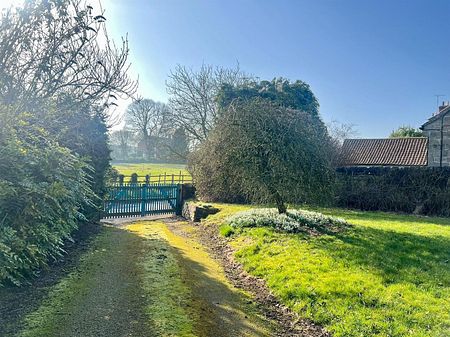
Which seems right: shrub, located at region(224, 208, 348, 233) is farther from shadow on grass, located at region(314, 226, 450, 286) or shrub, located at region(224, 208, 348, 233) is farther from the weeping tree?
shadow on grass, located at region(314, 226, 450, 286)

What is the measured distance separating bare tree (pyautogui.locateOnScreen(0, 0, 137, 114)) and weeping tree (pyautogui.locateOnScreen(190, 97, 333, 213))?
12.4 ft

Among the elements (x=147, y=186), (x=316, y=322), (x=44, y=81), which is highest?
(x=44, y=81)

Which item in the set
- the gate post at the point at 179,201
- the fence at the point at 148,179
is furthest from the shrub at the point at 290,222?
the fence at the point at 148,179

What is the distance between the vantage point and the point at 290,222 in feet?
37.2

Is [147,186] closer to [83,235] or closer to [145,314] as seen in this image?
[83,235]

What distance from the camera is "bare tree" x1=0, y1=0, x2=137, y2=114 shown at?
24.6 feet

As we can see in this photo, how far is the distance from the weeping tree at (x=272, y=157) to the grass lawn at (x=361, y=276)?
5.74 feet

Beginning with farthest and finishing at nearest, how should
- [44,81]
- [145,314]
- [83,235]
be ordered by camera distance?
[83,235], [44,81], [145,314]

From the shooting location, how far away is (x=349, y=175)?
20.0 meters

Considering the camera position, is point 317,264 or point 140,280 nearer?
point 140,280

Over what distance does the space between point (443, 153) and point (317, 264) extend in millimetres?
23018

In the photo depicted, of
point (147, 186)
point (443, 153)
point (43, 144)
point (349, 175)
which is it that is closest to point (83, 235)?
point (43, 144)

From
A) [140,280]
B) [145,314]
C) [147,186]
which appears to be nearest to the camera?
[145,314]

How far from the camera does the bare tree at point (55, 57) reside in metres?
7.50
